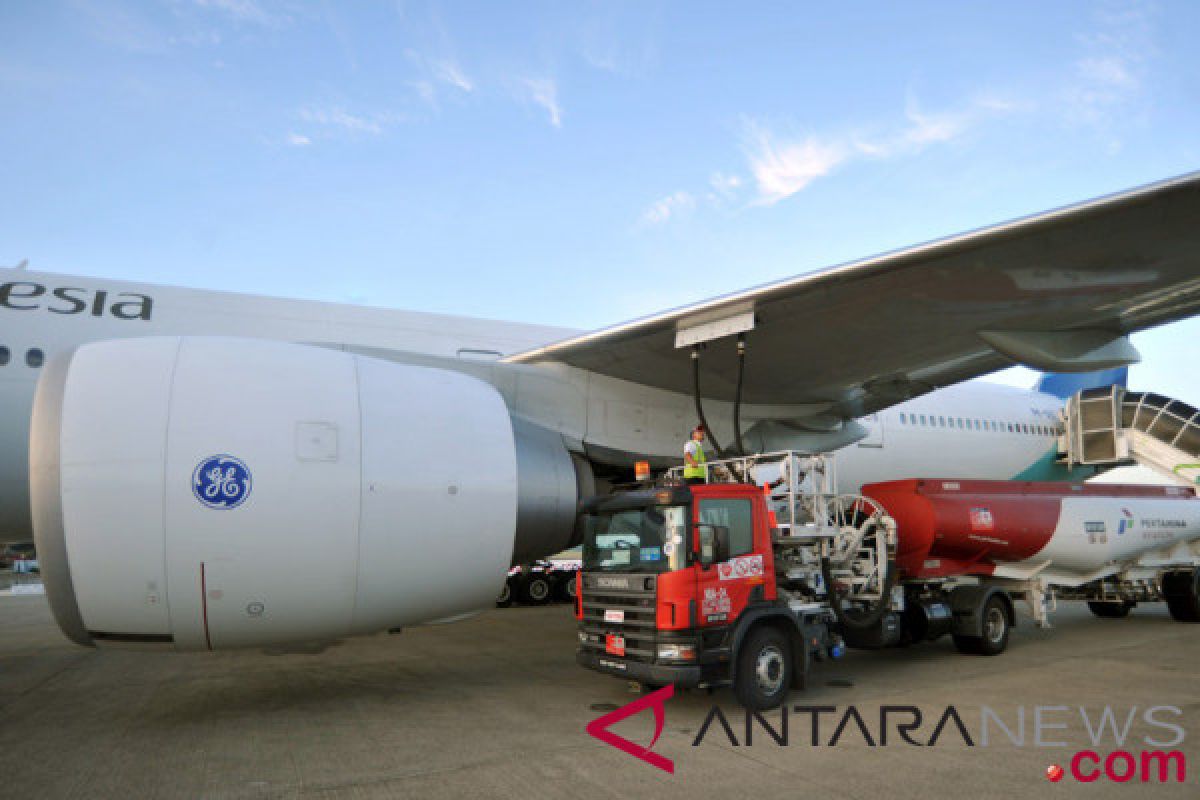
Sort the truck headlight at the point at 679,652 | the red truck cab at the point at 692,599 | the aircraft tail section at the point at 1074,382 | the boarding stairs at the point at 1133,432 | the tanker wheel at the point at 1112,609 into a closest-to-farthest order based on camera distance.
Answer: the truck headlight at the point at 679,652 < the red truck cab at the point at 692,599 < the tanker wheel at the point at 1112,609 < the boarding stairs at the point at 1133,432 < the aircraft tail section at the point at 1074,382

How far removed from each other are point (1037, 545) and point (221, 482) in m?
9.50

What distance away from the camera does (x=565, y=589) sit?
52.4 feet

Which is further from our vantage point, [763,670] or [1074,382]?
[1074,382]

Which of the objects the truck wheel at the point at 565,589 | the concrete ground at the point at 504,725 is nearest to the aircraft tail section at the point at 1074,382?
the concrete ground at the point at 504,725

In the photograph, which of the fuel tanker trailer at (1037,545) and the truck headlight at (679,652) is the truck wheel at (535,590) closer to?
the fuel tanker trailer at (1037,545)

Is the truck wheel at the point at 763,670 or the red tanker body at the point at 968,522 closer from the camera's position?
the truck wheel at the point at 763,670

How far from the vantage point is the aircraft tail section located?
1922 centimetres

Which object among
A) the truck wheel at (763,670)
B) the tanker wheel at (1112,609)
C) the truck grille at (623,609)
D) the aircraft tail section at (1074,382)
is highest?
the aircraft tail section at (1074,382)

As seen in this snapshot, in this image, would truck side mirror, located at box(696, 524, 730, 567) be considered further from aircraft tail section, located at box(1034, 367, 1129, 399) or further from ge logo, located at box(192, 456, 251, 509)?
aircraft tail section, located at box(1034, 367, 1129, 399)

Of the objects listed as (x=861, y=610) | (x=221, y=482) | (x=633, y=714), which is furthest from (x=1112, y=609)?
(x=221, y=482)

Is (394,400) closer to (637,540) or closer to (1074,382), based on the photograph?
(637,540)

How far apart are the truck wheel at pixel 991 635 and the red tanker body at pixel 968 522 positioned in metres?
0.47

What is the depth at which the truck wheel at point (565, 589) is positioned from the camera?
15867mm

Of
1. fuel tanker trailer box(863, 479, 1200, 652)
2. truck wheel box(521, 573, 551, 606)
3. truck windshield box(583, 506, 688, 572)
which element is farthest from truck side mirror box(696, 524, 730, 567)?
truck wheel box(521, 573, 551, 606)
